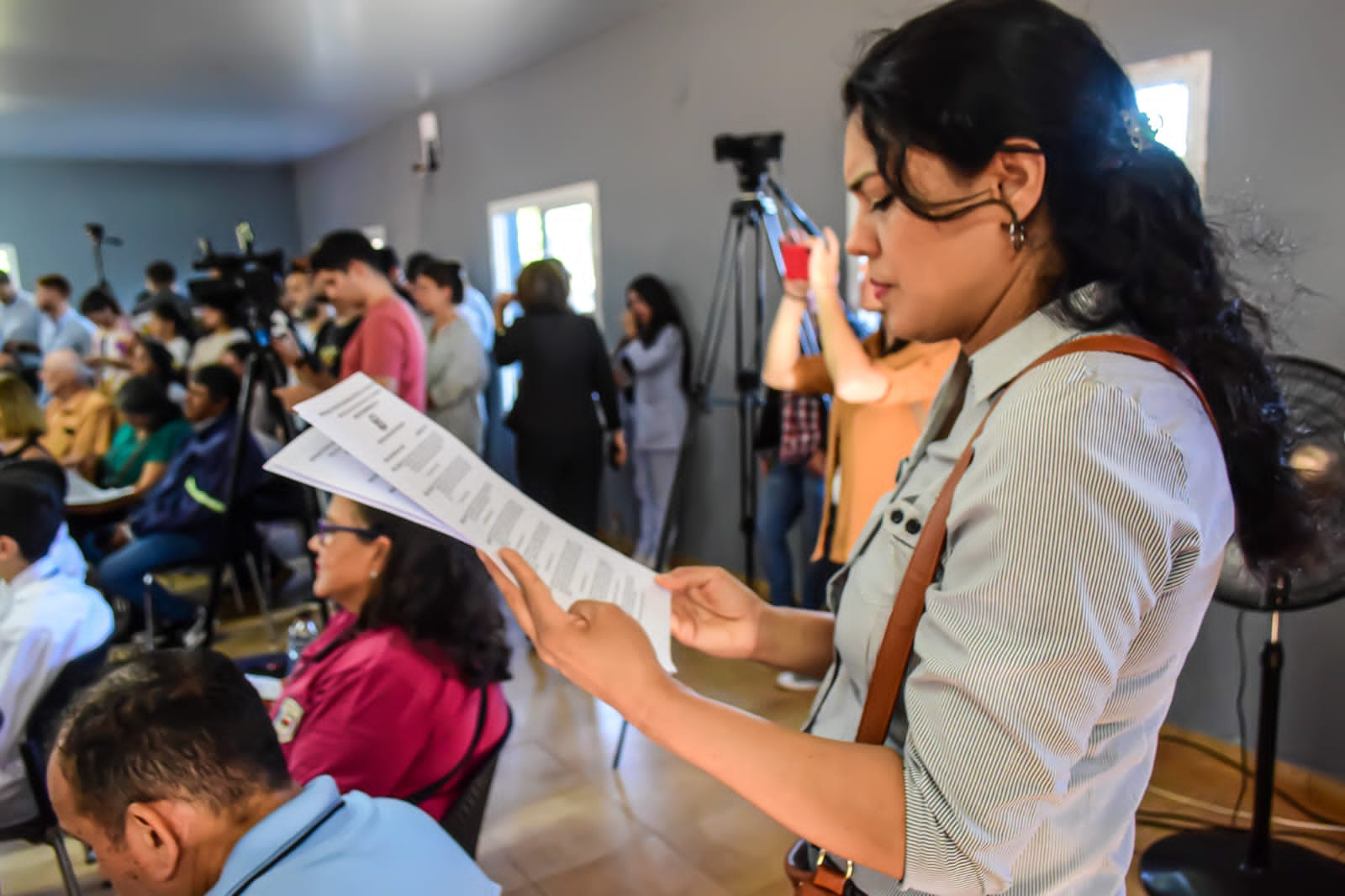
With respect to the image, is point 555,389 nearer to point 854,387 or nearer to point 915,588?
point 854,387

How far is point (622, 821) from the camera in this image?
2.32m

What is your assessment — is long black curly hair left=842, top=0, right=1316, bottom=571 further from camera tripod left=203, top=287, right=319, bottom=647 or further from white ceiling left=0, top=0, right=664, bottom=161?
white ceiling left=0, top=0, right=664, bottom=161

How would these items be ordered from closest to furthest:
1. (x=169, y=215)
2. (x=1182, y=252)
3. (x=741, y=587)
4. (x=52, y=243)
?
(x=1182, y=252) → (x=741, y=587) → (x=52, y=243) → (x=169, y=215)

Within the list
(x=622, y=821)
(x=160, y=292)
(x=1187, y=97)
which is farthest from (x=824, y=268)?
(x=160, y=292)

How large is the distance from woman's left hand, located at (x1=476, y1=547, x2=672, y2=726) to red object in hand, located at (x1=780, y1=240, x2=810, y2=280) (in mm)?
1759

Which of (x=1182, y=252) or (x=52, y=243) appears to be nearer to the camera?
(x=1182, y=252)

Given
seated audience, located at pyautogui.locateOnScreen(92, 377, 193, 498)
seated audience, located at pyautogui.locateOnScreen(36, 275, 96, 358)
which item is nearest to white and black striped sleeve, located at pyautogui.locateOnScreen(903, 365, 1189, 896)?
seated audience, located at pyautogui.locateOnScreen(92, 377, 193, 498)

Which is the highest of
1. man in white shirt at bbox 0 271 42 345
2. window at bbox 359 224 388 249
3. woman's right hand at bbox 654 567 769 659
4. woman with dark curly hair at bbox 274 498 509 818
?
window at bbox 359 224 388 249

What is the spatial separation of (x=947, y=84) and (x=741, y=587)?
50cm

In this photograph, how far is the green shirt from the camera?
12.1 ft

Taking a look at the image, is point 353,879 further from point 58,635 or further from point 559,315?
point 559,315

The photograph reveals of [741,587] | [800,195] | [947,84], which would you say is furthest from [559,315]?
[947,84]

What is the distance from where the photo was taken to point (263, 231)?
966 cm

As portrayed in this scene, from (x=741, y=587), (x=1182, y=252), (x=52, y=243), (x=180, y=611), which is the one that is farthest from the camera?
(x=52, y=243)
